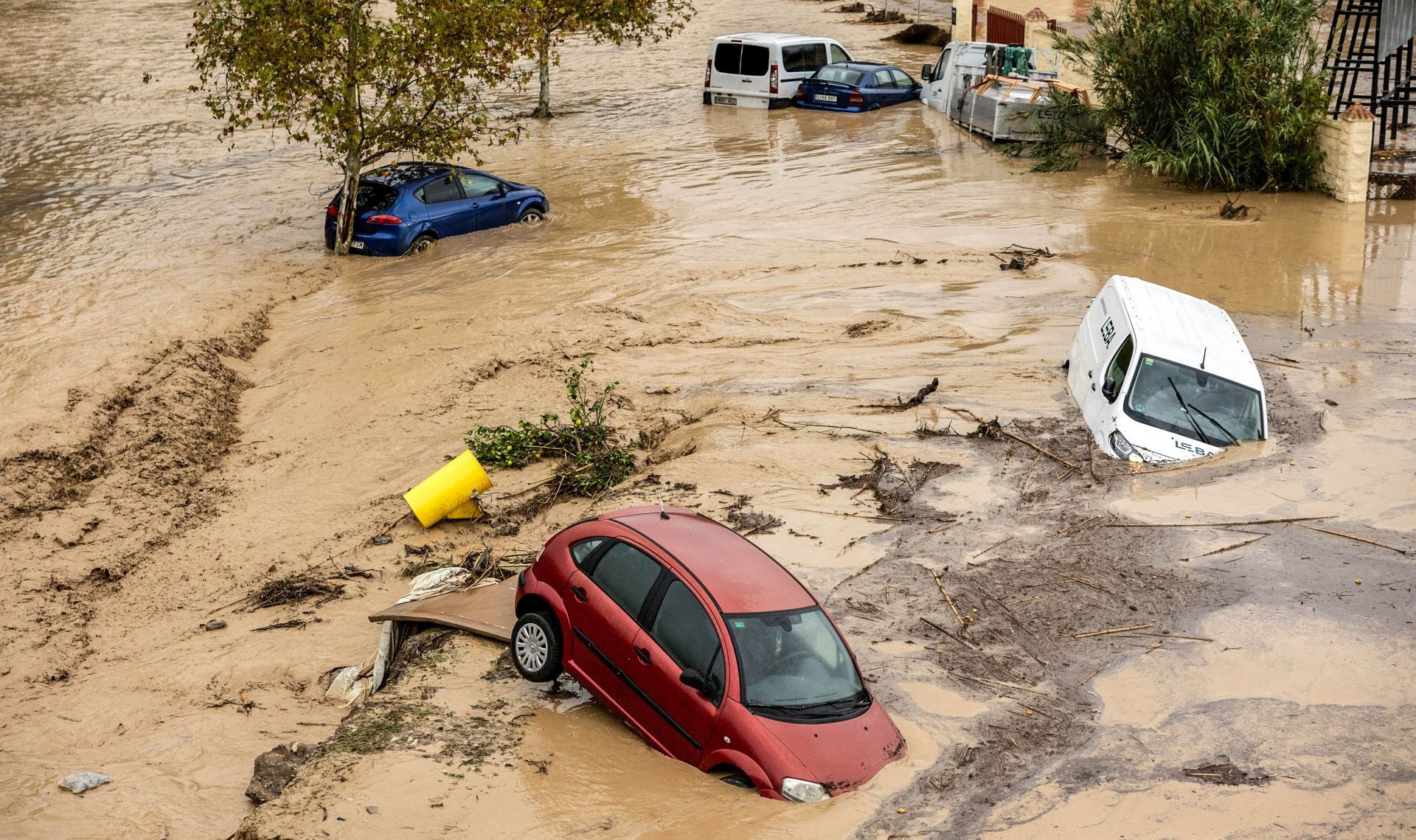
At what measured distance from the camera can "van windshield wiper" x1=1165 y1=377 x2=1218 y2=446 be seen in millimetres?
11078

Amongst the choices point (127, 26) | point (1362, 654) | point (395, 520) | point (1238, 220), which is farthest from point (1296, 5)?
point (127, 26)

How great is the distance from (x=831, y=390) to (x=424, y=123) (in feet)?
30.6

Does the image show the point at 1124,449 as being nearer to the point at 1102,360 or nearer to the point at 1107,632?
the point at 1102,360

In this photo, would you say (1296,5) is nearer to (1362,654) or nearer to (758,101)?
(758,101)

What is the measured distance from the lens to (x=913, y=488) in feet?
35.3

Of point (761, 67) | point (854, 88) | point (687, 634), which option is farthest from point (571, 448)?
point (761, 67)

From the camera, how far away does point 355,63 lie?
59.0ft

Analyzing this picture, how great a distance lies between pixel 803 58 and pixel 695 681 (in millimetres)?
25890

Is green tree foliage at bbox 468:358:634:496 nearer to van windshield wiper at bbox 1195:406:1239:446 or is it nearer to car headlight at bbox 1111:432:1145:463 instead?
car headlight at bbox 1111:432:1145:463

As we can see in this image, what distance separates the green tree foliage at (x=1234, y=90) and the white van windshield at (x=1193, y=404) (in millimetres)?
10916

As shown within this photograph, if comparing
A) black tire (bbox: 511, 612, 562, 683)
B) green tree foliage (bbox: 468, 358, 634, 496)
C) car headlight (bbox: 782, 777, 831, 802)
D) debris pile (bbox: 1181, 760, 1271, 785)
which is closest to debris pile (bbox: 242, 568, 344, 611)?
Result: green tree foliage (bbox: 468, 358, 634, 496)

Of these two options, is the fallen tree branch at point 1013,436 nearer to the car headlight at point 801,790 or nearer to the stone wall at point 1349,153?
the car headlight at point 801,790

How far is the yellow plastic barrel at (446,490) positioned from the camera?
10.5 metres

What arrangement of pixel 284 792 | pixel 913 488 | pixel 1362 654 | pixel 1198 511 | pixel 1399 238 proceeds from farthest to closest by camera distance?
pixel 1399 238, pixel 913 488, pixel 1198 511, pixel 1362 654, pixel 284 792
